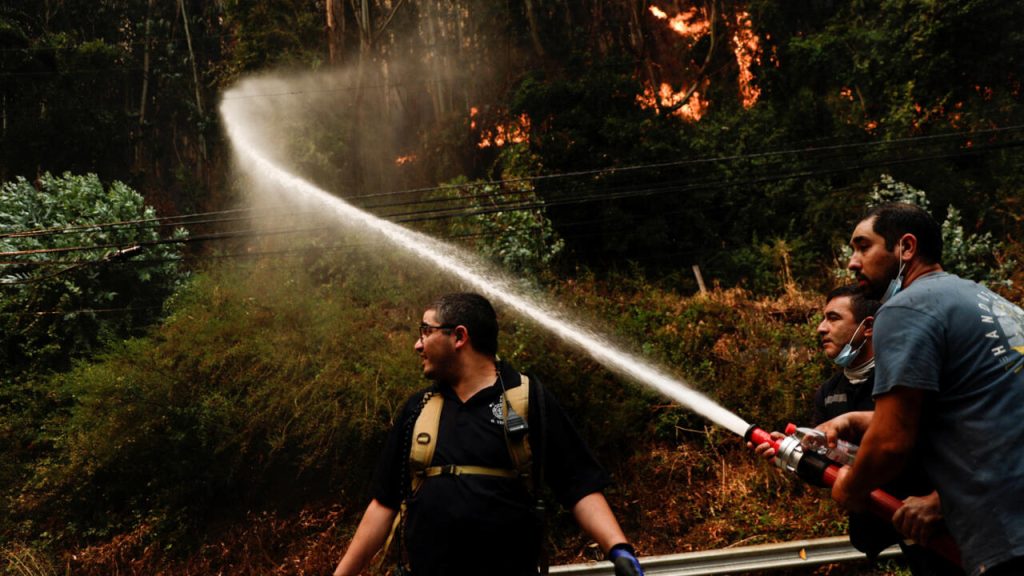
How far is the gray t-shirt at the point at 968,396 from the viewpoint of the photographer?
2139 mm

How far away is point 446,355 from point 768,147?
1716 centimetres

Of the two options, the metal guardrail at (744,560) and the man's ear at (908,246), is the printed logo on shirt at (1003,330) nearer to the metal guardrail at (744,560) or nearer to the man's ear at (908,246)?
the man's ear at (908,246)

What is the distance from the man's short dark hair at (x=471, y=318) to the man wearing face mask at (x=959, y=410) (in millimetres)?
1518

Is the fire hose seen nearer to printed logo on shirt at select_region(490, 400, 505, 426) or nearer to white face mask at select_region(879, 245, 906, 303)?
white face mask at select_region(879, 245, 906, 303)

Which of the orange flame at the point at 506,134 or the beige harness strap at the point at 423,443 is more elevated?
the orange flame at the point at 506,134

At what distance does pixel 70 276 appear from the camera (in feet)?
42.1

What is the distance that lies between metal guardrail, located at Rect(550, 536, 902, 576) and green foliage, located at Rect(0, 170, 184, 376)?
9.31 metres

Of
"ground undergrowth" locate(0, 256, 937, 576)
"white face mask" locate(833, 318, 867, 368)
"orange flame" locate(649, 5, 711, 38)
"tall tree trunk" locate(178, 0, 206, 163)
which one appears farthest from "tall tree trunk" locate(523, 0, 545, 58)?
"white face mask" locate(833, 318, 867, 368)

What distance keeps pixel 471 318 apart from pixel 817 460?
1.54 metres

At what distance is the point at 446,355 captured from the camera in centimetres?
296

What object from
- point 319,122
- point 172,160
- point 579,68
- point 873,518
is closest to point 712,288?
point 579,68

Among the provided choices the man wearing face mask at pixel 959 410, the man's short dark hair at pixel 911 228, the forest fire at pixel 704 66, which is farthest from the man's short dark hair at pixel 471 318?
the forest fire at pixel 704 66

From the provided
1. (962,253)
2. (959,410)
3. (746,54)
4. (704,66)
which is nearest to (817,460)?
(959,410)

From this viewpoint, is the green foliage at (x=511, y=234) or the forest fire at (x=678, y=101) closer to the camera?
the green foliage at (x=511, y=234)
